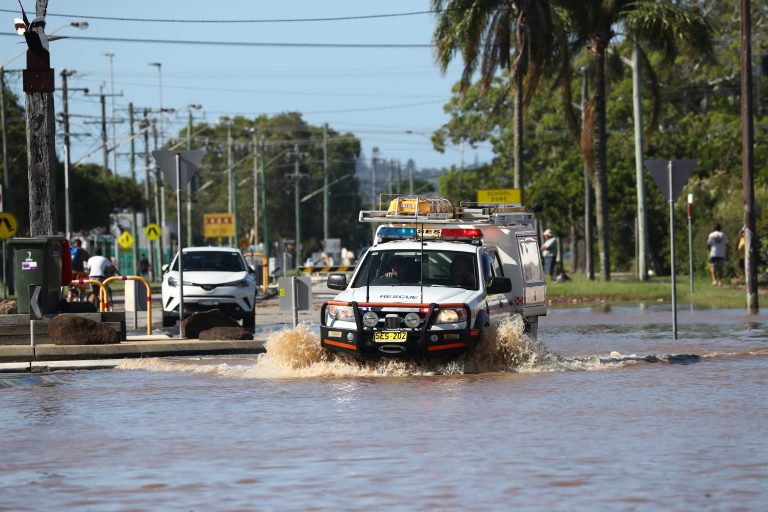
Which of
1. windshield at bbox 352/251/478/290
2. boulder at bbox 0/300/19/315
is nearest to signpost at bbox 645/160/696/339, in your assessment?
windshield at bbox 352/251/478/290

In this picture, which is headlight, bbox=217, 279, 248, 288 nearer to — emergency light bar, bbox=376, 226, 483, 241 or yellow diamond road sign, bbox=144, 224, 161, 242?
emergency light bar, bbox=376, 226, 483, 241

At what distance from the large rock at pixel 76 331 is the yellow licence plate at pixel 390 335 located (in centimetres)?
586

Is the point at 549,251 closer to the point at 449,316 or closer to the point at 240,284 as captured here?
the point at 240,284

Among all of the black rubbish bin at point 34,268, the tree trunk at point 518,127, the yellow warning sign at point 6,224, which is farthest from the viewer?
the tree trunk at point 518,127

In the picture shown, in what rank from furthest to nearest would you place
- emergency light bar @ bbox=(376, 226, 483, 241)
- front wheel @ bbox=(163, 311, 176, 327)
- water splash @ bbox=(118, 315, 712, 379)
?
front wheel @ bbox=(163, 311, 176, 327)
emergency light bar @ bbox=(376, 226, 483, 241)
water splash @ bbox=(118, 315, 712, 379)

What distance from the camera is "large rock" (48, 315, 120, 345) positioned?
2170cm

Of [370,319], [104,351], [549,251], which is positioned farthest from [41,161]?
[549,251]

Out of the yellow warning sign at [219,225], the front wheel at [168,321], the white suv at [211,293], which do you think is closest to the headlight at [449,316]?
the white suv at [211,293]

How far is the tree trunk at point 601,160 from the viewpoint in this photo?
45.8 metres

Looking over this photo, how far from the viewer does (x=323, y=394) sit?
16047mm

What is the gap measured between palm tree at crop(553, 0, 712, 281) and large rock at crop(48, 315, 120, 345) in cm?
2519

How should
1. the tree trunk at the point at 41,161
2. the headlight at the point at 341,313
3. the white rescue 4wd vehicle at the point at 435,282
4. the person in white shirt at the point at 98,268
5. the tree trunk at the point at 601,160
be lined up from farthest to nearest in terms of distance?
the tree trunk at the point at 601,160, the person in white shirt at the point at 98,268, the tree trunk at the point at 41,161, the headlight at the point at 341,313, the white rescue 4wd vehicle at the point at 435,282

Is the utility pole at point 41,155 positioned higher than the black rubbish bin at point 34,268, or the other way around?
the utility pole at point 41,155

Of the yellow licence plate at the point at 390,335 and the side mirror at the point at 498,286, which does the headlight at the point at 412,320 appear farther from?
the side mirror at the point at 498,286
